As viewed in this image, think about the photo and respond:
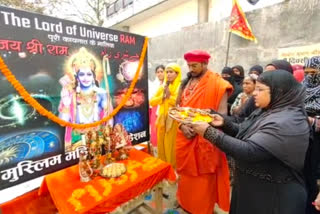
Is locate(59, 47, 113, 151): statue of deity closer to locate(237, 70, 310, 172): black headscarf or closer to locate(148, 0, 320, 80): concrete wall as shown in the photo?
locate(237, 70, 310, 172): black headscarf

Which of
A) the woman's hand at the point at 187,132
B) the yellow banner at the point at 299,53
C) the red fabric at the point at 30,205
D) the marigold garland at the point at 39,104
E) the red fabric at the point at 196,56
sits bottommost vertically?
the red fabric at the point at 30,205

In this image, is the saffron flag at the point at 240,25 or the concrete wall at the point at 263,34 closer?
the concrete wall at the point at 263,34

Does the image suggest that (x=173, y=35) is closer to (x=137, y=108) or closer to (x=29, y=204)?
(x=137, y=108)

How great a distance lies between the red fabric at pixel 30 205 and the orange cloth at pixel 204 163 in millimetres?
1185

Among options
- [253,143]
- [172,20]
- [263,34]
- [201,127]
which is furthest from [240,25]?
[172,20]

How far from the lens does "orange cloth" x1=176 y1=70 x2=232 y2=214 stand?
201 centimetres

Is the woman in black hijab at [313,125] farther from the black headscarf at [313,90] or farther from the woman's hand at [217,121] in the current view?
the woman's hand at [217,121]

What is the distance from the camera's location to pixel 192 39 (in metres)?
5.56

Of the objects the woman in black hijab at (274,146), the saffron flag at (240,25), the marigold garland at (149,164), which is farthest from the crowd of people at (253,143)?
the saffron flag at (240,25)

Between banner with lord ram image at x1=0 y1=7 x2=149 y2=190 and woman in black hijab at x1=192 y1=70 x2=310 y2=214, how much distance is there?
2.92 feet

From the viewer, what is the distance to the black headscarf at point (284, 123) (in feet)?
3.91

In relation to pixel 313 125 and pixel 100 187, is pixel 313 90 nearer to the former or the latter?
pixel 313 125

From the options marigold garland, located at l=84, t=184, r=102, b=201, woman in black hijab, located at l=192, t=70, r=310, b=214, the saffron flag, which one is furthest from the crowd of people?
the saffron flag

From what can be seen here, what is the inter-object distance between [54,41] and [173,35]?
5.04 m
